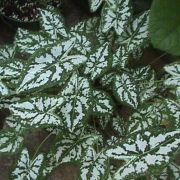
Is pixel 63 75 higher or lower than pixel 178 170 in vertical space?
higher

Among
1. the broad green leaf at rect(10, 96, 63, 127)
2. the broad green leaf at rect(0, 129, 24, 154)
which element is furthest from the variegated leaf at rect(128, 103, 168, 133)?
the broad green leaf at rect(0, 129, 24, 154)

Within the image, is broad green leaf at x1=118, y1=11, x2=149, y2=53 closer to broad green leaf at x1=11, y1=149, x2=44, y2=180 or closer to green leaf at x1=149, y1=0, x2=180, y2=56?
green leaf at x1=149, y1=0, x2=180, y2=56

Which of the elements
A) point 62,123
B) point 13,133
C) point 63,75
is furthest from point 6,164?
point 63,75

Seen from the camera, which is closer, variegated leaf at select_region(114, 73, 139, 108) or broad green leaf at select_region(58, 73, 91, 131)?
broad green leaf at select_region(58, 73, 91, 131)

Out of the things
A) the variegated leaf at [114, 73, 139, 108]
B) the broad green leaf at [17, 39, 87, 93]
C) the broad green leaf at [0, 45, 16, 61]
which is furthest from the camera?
the broad green leaf at [0, 45, 16, 61]

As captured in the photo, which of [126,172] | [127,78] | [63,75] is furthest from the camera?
[127,78]

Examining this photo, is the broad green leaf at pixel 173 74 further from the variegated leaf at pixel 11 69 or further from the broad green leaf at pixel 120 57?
the variegated leaf at pixel 11 69

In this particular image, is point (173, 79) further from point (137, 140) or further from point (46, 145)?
point (46, 145)
